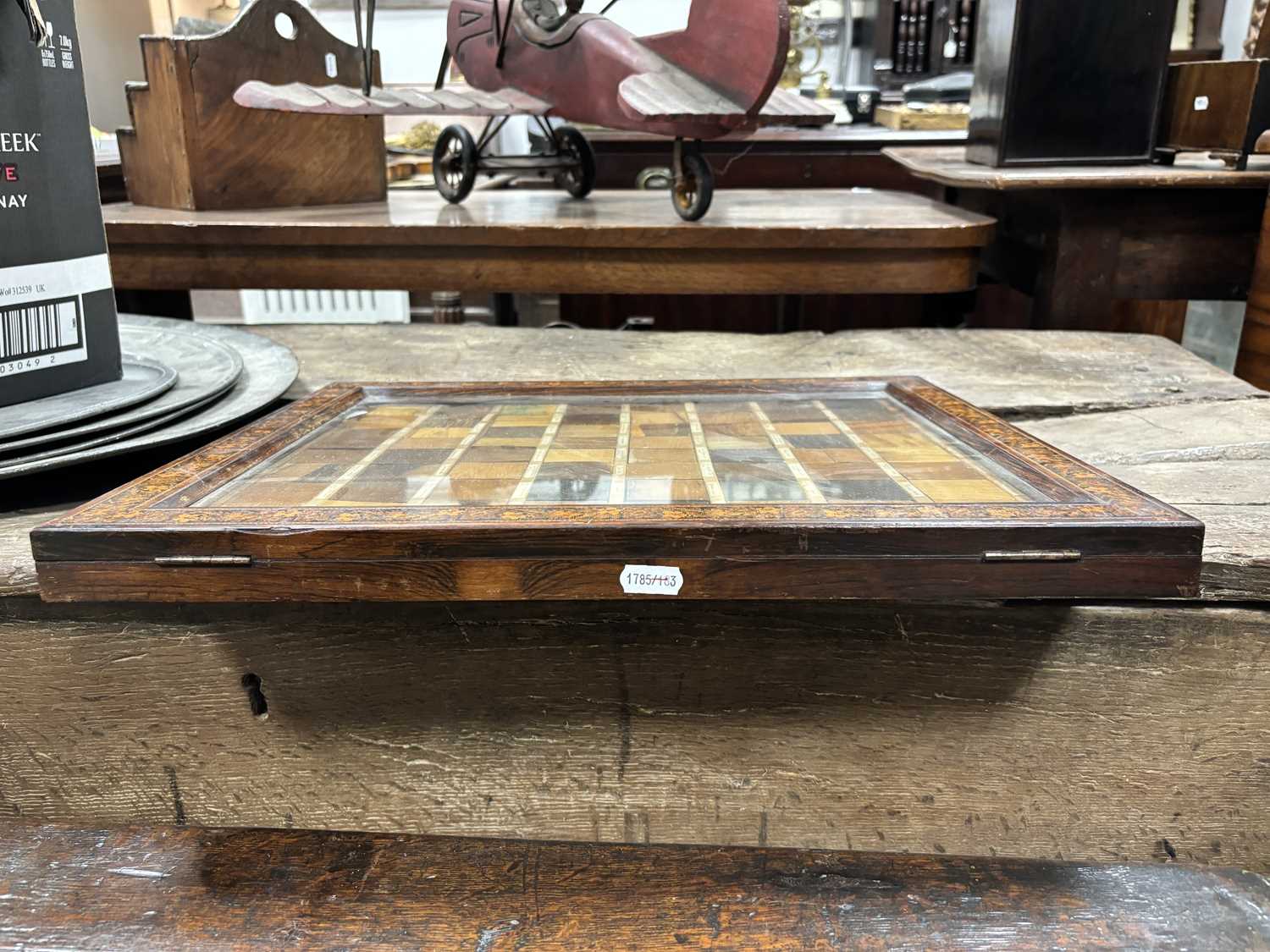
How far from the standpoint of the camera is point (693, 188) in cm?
149

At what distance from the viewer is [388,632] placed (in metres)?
0.70

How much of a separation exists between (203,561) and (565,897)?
0.95 feet

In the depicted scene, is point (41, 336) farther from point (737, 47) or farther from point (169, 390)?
point (737, 47)

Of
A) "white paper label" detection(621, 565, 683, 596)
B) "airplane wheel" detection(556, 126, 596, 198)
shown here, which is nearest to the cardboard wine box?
"white paper label" detection(621, 565, 683, 596)

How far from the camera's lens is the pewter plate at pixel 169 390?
2.37 feet

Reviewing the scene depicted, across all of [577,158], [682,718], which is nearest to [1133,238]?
[577,158]

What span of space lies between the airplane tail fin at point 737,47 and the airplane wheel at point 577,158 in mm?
399

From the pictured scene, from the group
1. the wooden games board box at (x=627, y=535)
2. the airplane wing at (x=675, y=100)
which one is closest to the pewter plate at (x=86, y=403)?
the wooden games board box at (x=627, y=535)

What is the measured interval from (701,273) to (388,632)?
0.88m

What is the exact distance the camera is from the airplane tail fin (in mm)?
1299

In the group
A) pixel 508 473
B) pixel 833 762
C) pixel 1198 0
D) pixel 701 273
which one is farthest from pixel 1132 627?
pixel 1198 0

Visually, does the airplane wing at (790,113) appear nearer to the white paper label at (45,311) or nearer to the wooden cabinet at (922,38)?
the white paper label at (45,311)

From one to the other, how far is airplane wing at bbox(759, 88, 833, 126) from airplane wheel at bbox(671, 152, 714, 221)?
12cm

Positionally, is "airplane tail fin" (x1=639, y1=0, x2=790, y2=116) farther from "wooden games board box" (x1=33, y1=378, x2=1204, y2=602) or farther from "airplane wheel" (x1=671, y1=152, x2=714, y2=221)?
"wooden games board box" (x1=33, y1=378, x2=1204, y2=602)
